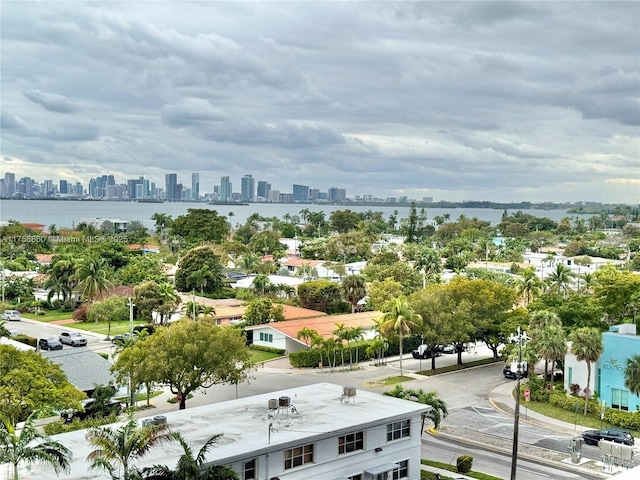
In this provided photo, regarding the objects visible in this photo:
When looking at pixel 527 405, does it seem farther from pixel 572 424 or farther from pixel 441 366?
pixel 441 366

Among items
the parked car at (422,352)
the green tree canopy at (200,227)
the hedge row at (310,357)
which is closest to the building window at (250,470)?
the hedge row at (310,357)

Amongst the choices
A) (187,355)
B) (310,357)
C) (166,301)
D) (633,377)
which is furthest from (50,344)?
(633,377)

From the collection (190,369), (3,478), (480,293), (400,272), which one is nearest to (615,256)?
(400,272)

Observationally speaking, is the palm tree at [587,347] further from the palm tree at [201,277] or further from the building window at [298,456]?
the palm tree at [201,277]

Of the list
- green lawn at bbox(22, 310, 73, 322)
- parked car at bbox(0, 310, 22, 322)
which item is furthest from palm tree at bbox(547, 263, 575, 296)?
parked car at bbox(0, 310, 22, 322)

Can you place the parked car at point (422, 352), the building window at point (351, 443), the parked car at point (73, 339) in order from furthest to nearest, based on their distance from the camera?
the parked car at point (73, 339)
the parked car at point (422, 352)
the building window at point (351, 443)

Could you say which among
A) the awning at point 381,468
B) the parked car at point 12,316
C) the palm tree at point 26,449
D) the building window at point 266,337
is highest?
the palm tree at point 26,449

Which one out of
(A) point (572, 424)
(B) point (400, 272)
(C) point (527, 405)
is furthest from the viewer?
(B) point (400, 272)

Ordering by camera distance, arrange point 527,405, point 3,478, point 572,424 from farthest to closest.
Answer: point 527,405 → point 572,424 → point 3,478
